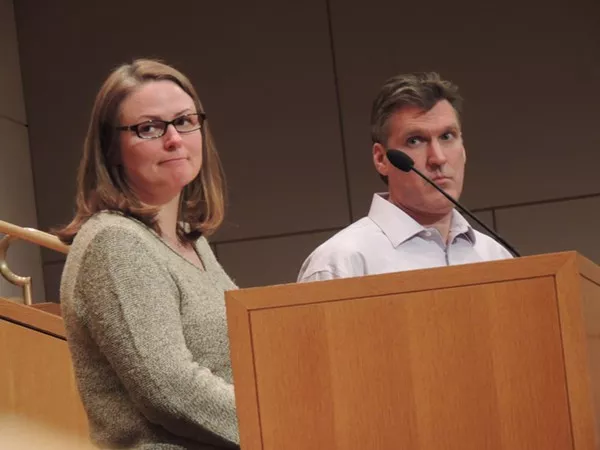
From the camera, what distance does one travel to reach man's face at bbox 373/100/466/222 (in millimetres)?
2564

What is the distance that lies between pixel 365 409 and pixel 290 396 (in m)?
0.11

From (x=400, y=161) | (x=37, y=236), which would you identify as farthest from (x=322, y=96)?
(x=400, y=161)

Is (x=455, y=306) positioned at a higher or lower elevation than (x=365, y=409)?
higher

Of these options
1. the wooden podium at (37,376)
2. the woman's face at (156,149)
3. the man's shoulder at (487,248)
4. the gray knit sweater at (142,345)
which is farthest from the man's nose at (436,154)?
the wooden podium at (37,376)

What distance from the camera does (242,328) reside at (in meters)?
1.51

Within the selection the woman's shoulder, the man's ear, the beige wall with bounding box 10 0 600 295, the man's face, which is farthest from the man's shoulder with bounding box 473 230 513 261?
the beige wall with bounding box 10 0 600 295

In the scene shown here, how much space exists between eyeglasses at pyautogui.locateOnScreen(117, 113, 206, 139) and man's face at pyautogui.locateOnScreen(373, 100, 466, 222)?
0.79 meters

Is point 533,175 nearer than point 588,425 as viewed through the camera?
No

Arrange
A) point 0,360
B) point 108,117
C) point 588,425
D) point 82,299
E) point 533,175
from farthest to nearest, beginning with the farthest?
point 533,175 → point 0,360 → point 108,117 → point 82,299 → point 588,425

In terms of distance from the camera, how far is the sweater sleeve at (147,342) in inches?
63.0

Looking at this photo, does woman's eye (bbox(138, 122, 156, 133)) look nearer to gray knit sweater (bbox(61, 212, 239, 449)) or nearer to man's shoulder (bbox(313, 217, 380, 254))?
gray knit sweater (bbox(61, 212, 239, 449))

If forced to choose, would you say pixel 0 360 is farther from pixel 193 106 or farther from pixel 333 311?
pixel 333 311

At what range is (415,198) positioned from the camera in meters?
2.58

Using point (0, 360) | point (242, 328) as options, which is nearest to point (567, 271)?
point (242, 328)
